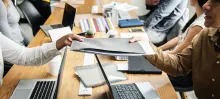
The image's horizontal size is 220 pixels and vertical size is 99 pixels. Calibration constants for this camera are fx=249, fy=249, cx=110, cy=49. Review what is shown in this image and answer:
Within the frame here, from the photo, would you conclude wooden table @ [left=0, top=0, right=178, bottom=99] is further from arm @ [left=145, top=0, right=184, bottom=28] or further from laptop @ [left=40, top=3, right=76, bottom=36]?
arm @ [left=145, top=0, right=184, bottom=28]

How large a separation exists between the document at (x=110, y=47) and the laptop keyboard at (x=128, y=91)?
0.21 metres

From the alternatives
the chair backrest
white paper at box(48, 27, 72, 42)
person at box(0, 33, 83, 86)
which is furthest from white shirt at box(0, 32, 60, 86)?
the chair backrest

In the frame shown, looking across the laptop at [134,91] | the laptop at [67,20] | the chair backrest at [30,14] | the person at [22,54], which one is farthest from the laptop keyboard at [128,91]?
the chair backrest at [30,14]

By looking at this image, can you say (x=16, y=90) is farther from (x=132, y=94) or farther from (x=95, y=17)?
(x=95, y=17)

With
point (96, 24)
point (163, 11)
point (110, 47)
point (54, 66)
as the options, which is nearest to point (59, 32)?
point (96, 24)

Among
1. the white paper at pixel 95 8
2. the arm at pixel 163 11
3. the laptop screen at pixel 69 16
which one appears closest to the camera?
the laptop screen at pixel 69 16

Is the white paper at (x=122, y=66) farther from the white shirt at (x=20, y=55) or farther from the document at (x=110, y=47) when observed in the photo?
the white shirt at (x=20, y=55)

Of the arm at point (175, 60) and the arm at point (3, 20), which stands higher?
the arm at point (175, 60)

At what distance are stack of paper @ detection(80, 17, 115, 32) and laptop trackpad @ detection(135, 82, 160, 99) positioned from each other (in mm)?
924

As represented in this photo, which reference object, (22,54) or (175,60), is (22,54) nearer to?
(22,54)

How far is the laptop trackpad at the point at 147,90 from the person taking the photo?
1237 millimetres

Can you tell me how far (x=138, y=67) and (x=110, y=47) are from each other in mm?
373

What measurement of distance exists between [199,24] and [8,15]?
173 cm

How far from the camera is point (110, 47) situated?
3.85 ft
